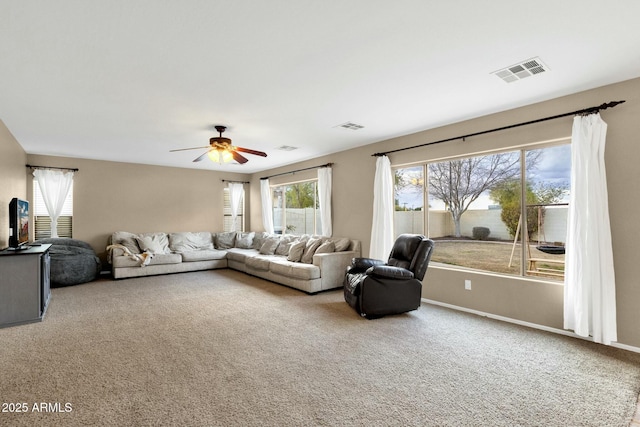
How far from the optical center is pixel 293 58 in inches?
107

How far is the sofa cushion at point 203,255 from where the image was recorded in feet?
24.0

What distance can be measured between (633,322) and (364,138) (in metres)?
4.02

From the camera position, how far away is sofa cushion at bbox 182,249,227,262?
288 inches

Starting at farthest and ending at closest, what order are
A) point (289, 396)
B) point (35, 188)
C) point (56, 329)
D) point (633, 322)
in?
point (35, 188) < point (56, 329) < point (633, 322) < point (289, 396)

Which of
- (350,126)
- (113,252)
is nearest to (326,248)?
(350,126)

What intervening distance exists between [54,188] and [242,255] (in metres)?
4.04

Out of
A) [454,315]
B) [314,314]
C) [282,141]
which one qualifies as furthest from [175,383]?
[282,141]

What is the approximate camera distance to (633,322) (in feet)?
10.2

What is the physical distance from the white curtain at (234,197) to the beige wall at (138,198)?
9.6 inches

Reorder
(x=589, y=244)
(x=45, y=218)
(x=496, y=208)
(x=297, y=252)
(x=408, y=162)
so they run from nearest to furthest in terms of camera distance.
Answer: (x=589, y=244) < (x=496, y=208) < (x=408, y=162) < (x=297, y=252) < (x=45, y=218)

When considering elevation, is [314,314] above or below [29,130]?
below

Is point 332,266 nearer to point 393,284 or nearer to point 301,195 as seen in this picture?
point 393,284

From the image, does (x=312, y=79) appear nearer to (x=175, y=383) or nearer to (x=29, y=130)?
(x=175, y=383)

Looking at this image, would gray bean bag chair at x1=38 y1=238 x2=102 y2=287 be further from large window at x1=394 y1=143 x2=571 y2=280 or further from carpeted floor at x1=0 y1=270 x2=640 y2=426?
large window at x1=394 y1=143 x2=571 y2=280
